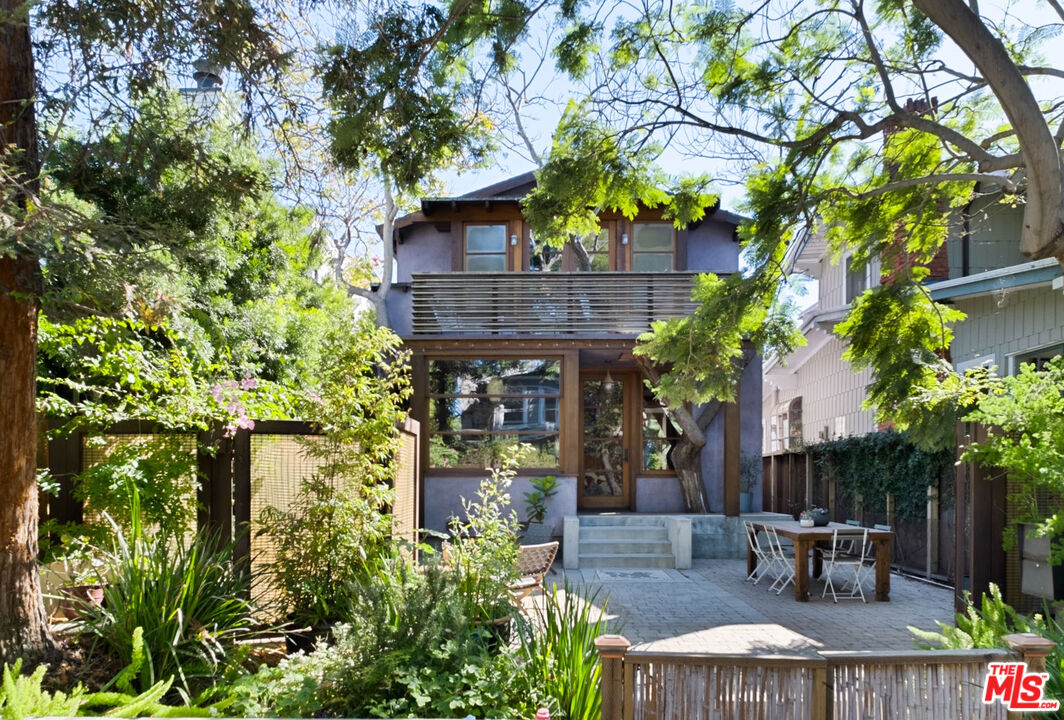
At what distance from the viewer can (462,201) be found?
52.9ft

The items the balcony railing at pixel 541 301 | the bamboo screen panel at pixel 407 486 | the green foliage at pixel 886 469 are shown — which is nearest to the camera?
the bamboo screen panel at pixel 407 486

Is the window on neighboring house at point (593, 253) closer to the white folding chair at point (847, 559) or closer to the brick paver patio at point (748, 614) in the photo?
the brick paver patio at point (748, 614)

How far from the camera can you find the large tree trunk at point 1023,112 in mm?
5578

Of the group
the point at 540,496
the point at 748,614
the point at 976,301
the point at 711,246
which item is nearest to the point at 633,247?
the point at 711,246

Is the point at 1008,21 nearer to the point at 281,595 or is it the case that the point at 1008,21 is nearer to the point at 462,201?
the point at 281,595

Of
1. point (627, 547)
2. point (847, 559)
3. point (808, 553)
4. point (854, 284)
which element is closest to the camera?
point (808, 553)

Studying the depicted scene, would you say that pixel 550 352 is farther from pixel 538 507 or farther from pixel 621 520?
pixel 621 520

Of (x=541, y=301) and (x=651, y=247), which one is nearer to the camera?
(x=541, y=301)

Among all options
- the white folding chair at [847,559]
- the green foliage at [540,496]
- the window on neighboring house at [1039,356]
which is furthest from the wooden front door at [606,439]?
the window on neighboring house at [1039,356]

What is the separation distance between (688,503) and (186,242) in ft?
38.1

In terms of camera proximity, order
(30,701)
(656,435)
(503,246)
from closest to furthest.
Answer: (30,701)
(656,435)
(503,246)

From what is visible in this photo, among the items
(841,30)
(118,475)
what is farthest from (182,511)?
(841,30)

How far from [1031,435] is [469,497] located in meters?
9.55

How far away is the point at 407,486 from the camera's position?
8.66 metres
